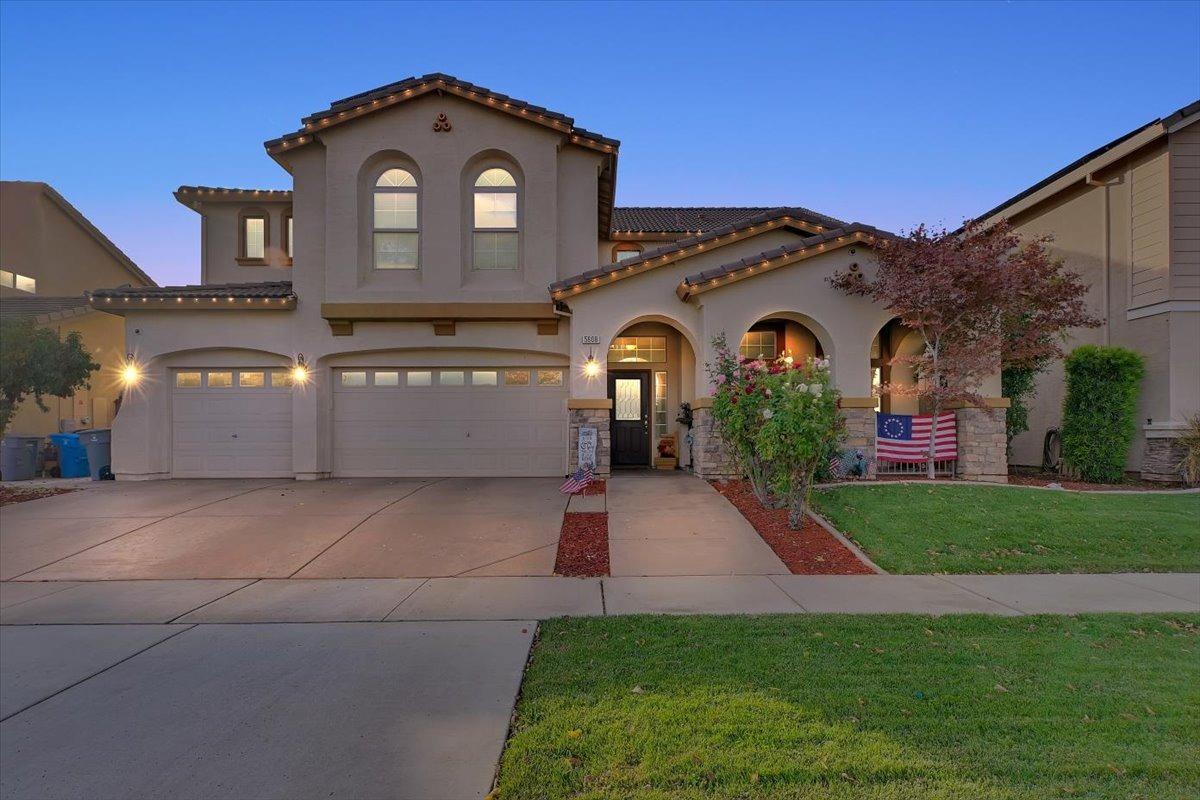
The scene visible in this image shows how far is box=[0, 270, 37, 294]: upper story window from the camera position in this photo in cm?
2027

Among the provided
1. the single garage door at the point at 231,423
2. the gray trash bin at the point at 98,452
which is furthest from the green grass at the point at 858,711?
the gray trash bin at the point at 98,452

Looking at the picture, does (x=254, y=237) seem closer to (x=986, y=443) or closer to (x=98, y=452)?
(x=98, y=452)

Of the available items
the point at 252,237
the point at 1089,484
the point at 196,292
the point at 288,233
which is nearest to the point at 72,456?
the point at 196,292

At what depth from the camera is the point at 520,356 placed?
1392cm

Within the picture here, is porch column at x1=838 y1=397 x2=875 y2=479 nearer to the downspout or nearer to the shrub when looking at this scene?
the shrub

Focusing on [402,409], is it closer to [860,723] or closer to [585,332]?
[585,332]

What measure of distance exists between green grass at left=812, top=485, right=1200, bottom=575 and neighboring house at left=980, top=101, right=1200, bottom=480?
3.59 metres

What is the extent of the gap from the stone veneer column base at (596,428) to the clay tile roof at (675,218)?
236 inches

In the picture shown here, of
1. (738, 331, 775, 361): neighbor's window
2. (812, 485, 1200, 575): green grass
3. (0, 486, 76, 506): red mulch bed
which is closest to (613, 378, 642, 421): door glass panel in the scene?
(738, 331, 775, 361): neighbor's window

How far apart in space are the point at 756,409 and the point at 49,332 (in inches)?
566

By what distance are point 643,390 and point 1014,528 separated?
7.97 meters

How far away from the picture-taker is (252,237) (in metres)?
17.6

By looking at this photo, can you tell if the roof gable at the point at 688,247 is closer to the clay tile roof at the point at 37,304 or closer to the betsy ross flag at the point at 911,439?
the betsy ross flag at the point at 911,439

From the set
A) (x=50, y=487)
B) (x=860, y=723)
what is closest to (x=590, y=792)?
(x=860, y=723)
